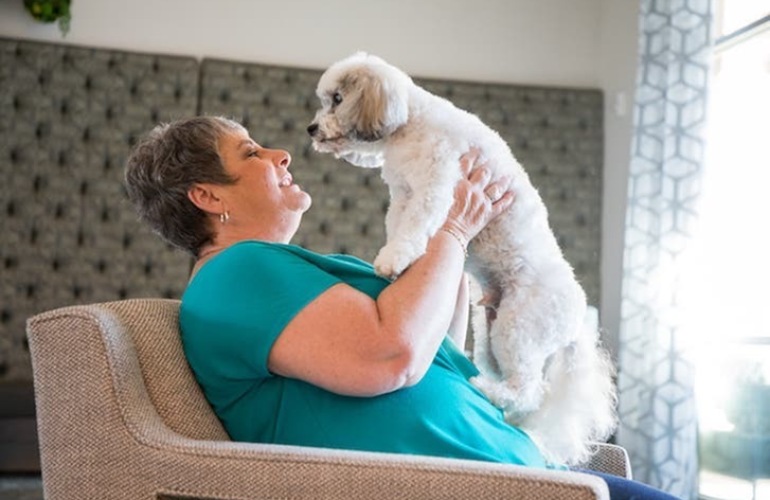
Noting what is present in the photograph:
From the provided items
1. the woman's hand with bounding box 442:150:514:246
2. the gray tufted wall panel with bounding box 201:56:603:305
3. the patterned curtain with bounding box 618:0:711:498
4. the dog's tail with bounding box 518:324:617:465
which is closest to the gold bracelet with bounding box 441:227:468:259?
the woman's hand with bounding box 442:150:514:246

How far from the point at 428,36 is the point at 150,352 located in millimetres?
2525

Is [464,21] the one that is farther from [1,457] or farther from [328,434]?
[328,434]

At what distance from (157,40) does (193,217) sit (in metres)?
→ 2.01

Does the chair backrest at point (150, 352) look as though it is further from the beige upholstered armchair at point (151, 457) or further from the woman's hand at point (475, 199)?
the woman's hand at point (475, 199)

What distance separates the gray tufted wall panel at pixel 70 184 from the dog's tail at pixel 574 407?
181 centimetres

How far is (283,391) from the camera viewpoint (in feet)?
3.66

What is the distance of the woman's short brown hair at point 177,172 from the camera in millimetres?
1346

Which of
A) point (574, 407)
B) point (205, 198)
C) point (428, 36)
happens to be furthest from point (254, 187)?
point (428, 36)

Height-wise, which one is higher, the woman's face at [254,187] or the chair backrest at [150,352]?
the woman's face at [254,187]

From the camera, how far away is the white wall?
314 centimetres

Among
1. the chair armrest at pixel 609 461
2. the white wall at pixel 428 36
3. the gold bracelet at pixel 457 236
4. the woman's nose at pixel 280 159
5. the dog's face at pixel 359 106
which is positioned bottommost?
the chair armrest at pixel 609 461

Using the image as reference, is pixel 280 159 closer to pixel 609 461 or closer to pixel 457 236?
pixel 457 236

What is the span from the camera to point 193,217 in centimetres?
136

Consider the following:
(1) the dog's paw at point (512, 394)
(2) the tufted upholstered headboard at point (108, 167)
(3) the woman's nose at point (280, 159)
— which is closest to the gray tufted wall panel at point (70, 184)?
(2) the tufted upholstered headboard at point (108, 167)
